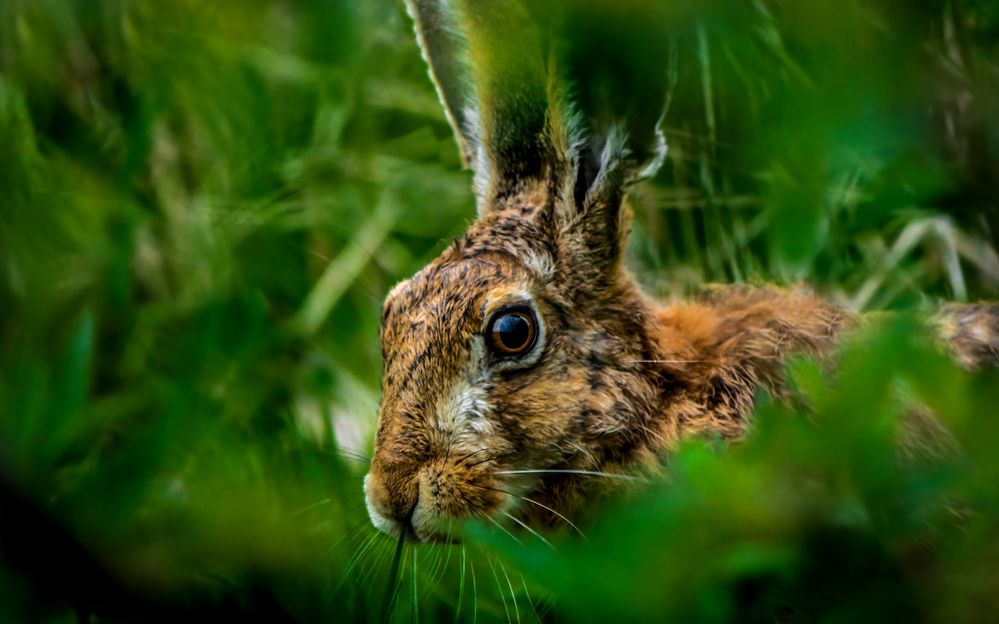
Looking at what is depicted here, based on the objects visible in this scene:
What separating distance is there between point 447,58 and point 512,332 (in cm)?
74

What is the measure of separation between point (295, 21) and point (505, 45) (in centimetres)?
270

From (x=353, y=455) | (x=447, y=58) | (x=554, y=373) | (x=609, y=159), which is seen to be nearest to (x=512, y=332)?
(x=554, y=373)

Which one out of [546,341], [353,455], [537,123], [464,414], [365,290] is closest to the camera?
[464,414]

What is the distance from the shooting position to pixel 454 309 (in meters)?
2.01

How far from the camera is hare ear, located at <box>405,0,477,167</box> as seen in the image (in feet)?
7.32

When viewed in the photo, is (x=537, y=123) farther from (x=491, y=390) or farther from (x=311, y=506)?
(x=311, y=506)

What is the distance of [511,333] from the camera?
2.01 m

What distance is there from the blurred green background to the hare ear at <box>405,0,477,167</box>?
1.48 feet

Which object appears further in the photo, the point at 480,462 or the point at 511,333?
the point at 511,333

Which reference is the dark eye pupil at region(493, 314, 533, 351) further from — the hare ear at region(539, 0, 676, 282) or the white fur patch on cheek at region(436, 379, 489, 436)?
the hare ear at region(539, 0, 676, 282)

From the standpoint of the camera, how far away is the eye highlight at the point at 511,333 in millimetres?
1995

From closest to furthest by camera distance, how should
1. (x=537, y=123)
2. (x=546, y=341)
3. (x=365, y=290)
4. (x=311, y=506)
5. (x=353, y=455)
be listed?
(x=311, y=506) < (x=546, y=341) < (x=537, y=123) < (x=353, y=455) < (x=365, y=290)

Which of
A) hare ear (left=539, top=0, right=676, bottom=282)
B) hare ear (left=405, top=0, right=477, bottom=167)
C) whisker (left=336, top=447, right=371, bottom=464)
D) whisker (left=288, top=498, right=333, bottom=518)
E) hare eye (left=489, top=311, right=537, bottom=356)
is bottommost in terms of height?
whisker (left=336, top=447, right=371, bottom=464)

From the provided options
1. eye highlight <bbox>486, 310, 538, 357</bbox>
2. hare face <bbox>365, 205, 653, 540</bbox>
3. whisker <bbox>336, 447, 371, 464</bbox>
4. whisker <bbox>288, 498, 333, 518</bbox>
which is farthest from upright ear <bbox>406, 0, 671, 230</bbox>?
whisker <bbox>288, 498, 333, 518</bbox>
